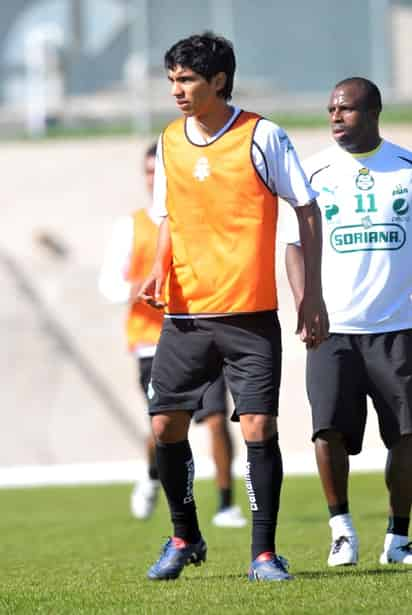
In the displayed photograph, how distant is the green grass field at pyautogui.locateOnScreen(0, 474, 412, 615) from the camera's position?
190 inches

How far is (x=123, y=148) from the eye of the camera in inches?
744

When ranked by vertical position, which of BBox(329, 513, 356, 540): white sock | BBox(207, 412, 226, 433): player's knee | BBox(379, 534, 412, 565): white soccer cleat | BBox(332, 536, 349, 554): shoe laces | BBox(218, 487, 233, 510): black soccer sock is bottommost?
BBox(218, 487, 233, 510): black soccer sock

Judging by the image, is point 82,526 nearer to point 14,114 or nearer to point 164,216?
point 164,216

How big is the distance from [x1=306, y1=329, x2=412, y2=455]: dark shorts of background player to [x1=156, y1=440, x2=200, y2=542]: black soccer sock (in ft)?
2.39

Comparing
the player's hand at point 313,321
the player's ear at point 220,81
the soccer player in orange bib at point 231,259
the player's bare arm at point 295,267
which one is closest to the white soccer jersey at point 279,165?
the soccer player in orange bib at point 231,259

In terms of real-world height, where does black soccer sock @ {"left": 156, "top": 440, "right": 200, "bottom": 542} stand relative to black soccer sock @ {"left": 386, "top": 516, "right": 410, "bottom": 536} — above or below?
above

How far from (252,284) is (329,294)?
2.87 ft

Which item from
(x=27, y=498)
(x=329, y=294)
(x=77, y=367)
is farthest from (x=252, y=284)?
(x=77, y=367)

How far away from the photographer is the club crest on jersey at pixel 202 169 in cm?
549

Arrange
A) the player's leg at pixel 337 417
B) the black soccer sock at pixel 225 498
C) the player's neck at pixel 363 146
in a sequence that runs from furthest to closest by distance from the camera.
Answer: the black soccer sock at pixel 225 498 < the player's neck at pixel 363 146 < the player's leg at pixel 337 417

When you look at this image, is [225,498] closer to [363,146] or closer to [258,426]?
[363,146]

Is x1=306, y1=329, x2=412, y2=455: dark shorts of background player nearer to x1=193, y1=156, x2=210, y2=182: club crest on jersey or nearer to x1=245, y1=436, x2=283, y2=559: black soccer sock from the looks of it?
x1=245, y1=436, x2=283, y2=559: black soccer sock

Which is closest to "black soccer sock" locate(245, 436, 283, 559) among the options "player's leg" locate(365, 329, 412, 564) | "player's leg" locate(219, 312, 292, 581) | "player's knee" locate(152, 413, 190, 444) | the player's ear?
"player's leg" locate(219, 312, 292, 581)

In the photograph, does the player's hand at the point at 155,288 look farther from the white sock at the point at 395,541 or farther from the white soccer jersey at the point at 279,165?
the white sock at the point at 395,541
